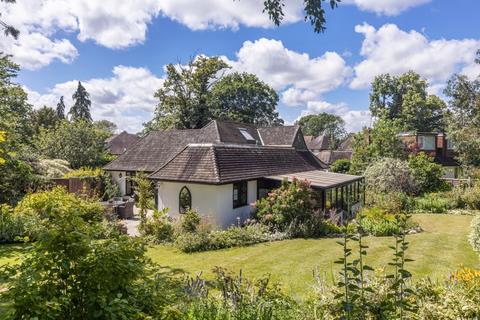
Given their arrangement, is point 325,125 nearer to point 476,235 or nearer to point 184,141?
point 184,141

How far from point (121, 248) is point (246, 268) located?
7.19 meters

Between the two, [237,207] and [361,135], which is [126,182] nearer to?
[237,207]

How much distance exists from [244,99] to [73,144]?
28.3 metres

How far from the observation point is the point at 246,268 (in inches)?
422

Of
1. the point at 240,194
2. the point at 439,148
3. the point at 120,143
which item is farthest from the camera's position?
the point at 120,143

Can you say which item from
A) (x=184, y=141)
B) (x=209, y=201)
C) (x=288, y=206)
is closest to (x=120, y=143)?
(x=184, y=141)

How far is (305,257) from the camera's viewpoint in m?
11.9

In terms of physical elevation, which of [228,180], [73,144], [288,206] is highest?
[73,144]

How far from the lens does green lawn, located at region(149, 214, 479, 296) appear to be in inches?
409

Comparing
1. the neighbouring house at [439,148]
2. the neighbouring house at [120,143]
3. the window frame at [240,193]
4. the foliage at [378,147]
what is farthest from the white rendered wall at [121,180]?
the neighbouring house at [439,148]

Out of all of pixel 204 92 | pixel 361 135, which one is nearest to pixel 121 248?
pixel 361 135

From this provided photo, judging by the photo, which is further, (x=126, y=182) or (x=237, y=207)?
(x=126, y=182)

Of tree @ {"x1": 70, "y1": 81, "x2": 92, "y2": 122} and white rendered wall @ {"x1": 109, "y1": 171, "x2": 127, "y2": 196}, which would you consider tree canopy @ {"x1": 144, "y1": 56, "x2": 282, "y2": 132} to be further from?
tree @ {"x1": 70, "y1": 81, "x2": 92, "y2": 122}

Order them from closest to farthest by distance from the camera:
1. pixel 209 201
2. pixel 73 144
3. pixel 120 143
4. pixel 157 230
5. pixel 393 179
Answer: pixel 157 230 → pixel 209 201 → pixel 393 179 → pixel 73 144 → pixel 120 143
